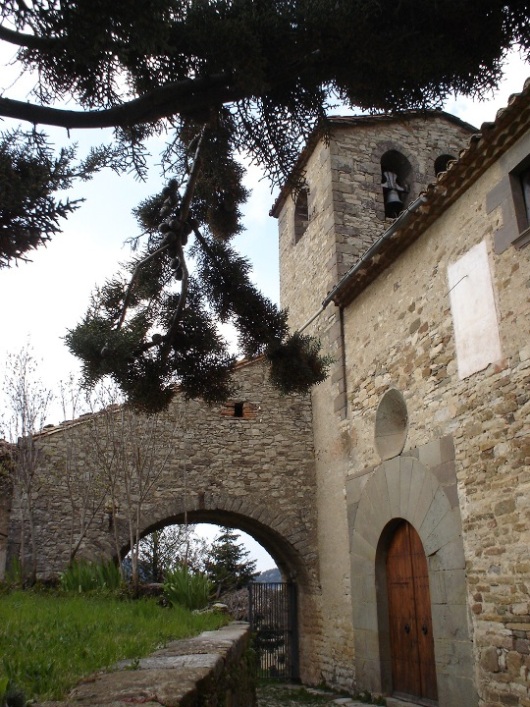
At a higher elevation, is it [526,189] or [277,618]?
[526,189]

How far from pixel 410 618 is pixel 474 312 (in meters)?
3.63

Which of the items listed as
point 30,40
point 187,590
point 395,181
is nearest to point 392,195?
point 395,181

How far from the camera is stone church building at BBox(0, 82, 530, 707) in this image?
18.4 feet

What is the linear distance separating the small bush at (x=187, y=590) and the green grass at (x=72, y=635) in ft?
2.56

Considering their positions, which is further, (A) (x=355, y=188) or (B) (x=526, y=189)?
(A) (x=355, y=188)

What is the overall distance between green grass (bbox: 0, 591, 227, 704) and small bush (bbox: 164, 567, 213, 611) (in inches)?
30.7

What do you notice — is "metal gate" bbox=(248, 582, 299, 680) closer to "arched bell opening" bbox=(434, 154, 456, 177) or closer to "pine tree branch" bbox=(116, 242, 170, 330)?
"pine tree branch" bbox=(116, 242, 170, 330)

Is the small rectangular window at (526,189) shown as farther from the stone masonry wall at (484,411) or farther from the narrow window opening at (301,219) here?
the narrow window opening at (301,219)

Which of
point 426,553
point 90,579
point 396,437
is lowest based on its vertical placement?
point 90,579

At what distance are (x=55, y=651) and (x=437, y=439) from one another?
464 centimetres

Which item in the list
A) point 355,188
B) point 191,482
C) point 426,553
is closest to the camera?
point 426,553

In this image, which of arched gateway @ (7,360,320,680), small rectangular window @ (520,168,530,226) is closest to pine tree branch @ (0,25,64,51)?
small rectangular window @ (520,168,530,226)

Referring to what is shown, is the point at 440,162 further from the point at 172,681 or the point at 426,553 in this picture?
the point at 172,681

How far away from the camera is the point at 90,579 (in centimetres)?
705
